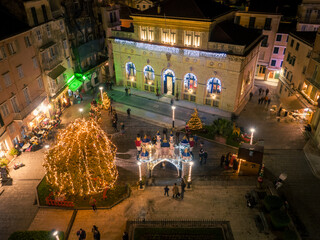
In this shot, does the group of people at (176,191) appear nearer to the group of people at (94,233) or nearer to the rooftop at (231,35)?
the group of people at (94,233)

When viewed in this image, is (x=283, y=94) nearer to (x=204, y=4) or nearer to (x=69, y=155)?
(x=204, y=4)

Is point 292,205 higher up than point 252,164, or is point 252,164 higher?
point 252,164

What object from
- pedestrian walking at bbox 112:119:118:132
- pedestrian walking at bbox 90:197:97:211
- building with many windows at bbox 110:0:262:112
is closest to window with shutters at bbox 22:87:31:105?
pedestrian walking at bbox 112:119:118:132

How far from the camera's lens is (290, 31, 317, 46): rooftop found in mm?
37312

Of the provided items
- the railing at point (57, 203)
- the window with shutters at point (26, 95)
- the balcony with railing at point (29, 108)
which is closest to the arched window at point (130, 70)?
the balcony with railing at point (29, 108)

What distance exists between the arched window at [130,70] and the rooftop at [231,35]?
15125 mm

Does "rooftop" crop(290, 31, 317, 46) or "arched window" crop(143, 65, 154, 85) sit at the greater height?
"rooftop" crop(290, 31, 317, 46)

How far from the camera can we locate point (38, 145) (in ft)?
110

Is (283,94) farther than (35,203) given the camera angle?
Yes

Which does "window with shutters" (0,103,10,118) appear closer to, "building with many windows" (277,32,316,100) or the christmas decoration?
the christmas decoration

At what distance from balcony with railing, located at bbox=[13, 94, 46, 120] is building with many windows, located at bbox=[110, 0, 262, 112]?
16.4 m

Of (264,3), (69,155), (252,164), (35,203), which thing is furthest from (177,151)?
(264,3)

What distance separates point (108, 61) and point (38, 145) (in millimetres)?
23848

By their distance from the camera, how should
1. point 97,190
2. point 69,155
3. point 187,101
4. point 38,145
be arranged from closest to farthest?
point 69,155, point 97,190, point 38,145, point 187,101
